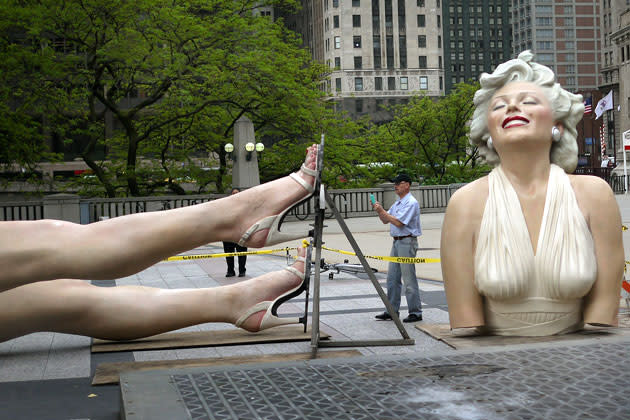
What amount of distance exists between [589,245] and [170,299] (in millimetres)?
3661

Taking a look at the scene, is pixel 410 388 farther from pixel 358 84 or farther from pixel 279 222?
pixel 358 84

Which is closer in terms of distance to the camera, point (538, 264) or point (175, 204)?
point (538, 264)

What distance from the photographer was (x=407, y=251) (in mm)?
8906

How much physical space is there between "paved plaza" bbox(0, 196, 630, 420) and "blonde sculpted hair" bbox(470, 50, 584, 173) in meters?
1.83

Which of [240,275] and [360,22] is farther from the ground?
[360,22]

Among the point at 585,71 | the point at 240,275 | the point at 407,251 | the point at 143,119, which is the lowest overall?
the point at 240,275

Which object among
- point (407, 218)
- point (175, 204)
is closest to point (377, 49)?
point (175, 204)

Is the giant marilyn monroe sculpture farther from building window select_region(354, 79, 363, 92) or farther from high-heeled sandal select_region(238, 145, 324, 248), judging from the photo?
building window select_region(354, 79, 363, 92)

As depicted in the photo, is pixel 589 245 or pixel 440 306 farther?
pixel 440 306

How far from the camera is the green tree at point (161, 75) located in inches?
973

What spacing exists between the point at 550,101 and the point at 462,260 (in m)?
1.62

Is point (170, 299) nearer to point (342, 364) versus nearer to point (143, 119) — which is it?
point (342, 364)

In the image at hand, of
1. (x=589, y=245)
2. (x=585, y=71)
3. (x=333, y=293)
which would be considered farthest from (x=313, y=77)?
(x=585, y=71)

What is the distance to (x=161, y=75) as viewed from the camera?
27.8 meters
